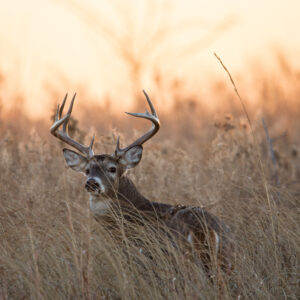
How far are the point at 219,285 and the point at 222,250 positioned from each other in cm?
51

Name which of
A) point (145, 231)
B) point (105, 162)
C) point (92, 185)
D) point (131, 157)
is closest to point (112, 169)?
point (105, 162)

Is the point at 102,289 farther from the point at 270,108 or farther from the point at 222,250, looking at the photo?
the point at 270,108

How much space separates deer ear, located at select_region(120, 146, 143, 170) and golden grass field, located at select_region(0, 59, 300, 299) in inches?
17.1

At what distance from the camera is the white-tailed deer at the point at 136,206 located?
405 cm

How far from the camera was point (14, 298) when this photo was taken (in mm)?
3377

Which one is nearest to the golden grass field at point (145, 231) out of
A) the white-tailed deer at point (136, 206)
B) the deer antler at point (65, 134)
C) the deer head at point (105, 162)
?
A: the white-tailed deer at point (136, 206)

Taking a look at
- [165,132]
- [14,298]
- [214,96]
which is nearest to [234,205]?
[14,298]

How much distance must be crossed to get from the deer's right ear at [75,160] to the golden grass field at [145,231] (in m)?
0.28

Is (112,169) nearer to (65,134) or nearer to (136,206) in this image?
(136,206)

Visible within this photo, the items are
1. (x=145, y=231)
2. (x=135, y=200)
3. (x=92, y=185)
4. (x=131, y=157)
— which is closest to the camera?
(x=145, y=231)

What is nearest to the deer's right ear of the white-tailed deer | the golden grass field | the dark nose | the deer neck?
the white-tailed deer

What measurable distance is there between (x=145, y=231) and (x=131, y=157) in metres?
1.33

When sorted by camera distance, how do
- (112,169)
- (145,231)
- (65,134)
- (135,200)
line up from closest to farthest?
(145,231) < (135,200) < (112,169) < (65,134)

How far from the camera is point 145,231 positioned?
416cm
